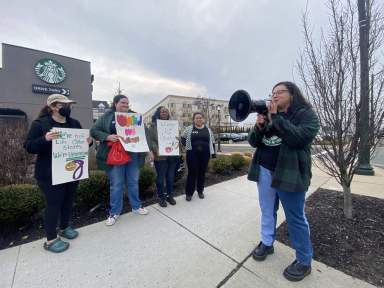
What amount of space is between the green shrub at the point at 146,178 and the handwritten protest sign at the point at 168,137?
0.79 metres

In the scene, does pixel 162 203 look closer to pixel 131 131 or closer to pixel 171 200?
pixel 171 200

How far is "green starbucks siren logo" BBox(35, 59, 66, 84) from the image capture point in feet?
45.0

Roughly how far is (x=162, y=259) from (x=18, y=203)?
7.07 feet

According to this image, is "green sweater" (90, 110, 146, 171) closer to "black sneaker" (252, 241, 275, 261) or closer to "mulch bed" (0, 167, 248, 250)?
"mulch bed" (0, 167, 248, 250)

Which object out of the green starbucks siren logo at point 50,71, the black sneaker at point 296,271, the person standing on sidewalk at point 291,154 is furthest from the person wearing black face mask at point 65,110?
the green starbucks siren logo at point 50,71

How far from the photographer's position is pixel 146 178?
13.3ft

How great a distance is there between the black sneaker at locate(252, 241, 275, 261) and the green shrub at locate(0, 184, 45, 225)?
2934 millimetres

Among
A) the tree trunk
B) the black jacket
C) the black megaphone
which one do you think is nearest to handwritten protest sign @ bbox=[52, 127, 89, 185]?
the black jacket

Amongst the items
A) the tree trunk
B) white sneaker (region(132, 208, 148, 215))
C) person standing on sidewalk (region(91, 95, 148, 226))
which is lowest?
white sneaker (region(132, 208, 148, 215))

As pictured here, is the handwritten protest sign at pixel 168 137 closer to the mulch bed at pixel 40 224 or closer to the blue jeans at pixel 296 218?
the mulch bed at pixel 40 224

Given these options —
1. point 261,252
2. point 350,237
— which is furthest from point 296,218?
point 350,237

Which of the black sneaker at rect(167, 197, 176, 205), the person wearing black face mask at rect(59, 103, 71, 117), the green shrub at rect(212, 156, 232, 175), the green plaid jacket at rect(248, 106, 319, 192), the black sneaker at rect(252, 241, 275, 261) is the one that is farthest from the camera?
the green shrub at rect(212, 156, 232, 175)

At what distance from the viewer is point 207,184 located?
16.8 feet

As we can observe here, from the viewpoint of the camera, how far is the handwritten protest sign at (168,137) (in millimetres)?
3551
